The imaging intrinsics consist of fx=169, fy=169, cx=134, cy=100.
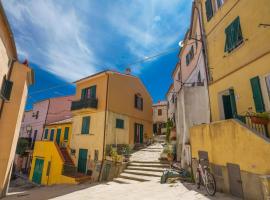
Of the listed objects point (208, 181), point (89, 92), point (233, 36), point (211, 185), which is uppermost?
point (89, 92)

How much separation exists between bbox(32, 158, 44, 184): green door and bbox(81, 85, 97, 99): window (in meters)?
8.86

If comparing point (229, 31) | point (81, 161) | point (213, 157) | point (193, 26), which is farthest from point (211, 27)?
point (81, 161)

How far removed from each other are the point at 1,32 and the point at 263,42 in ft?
39.0

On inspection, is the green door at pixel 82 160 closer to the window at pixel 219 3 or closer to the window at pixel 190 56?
the window at pixel 190 56

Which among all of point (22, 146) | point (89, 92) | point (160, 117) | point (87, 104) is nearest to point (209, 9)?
point (87, 104)

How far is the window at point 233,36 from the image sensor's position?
827 cm

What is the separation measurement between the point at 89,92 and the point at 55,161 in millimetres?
8097

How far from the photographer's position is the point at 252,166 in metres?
5.17

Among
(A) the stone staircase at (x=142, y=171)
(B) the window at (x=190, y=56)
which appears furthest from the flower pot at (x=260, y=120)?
(B) the window at (x=190, y=56)

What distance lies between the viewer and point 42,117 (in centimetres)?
2741

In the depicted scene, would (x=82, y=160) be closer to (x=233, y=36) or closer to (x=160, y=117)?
(x=233, y=36)

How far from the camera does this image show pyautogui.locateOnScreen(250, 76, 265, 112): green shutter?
6762 mm

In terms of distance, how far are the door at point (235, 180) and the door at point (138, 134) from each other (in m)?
14.9

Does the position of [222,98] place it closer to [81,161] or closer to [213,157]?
[213,157]
